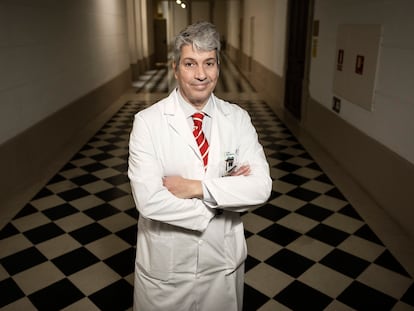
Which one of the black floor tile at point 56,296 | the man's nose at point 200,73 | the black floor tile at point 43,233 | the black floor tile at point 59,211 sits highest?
the man's nose at point 200,73

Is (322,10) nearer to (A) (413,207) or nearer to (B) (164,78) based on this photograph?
(A) (413,207)

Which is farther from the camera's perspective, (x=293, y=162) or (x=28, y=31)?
(x=293, y=162)

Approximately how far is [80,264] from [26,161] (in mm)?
1960

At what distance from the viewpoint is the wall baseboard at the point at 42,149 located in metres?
3.80

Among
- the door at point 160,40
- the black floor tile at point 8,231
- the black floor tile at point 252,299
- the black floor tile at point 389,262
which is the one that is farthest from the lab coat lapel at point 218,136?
the door at point 160,40

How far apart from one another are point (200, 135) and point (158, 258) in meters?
0.52

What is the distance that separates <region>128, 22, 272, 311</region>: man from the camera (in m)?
1.41

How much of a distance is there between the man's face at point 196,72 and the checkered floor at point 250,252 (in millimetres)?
1560

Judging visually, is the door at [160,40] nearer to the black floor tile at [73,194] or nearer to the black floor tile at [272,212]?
the black floor tile at [73,194]

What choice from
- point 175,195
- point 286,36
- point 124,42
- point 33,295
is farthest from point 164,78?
point 175,195

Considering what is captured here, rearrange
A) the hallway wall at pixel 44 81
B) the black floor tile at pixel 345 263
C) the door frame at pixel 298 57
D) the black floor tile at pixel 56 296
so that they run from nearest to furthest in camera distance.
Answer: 1. the black floor tile at pixel 56 296
2. the black floor tile at pixel 345 263
3. the hallway wall at pixel 44 81
4. the door frame at pixel 298 57

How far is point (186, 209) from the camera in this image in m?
1.41

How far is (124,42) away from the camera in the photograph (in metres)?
10.2

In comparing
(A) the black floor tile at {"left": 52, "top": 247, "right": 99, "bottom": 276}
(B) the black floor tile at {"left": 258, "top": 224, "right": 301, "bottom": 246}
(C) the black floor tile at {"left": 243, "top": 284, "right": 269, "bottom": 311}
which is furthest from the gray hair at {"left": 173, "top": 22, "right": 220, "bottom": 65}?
(B) the black floor tile at {"left": 258, "top": 224, "right": 301, "bottom": 246}
